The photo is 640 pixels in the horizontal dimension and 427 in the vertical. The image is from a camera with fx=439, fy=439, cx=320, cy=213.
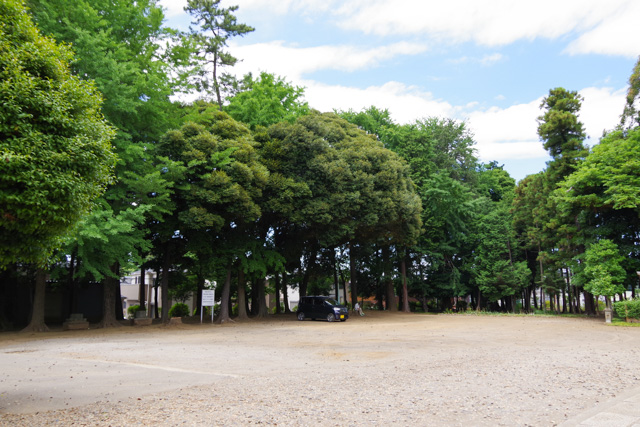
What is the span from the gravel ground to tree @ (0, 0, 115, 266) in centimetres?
229

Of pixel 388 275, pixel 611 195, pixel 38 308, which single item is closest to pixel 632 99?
pixel 611 195

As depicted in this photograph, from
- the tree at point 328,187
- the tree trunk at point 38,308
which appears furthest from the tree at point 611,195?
the tree trunk at point 38,308

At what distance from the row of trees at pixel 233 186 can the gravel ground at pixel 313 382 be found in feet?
7.85

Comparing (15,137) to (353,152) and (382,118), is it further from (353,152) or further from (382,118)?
(382,118)

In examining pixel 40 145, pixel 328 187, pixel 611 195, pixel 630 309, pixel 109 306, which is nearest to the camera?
pixel 40 145

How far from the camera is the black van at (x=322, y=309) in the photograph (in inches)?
982

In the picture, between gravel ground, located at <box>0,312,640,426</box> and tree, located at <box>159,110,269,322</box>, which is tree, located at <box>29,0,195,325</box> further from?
gravel ground, located at <box>0,312,640,426</box>

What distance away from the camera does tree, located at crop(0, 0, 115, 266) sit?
508cm

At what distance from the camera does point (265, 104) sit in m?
27.1

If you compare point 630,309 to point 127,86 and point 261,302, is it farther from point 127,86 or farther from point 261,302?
point 127,86

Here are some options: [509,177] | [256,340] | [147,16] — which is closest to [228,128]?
[147,16]

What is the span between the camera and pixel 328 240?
2464 cm

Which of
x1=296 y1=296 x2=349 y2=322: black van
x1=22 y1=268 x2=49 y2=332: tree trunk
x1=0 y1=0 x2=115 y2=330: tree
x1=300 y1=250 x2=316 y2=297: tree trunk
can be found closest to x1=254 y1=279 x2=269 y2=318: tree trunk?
x1=296 y1=296 x2=349 y2=322: black van

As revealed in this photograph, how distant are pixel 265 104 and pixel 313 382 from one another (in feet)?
72.8
